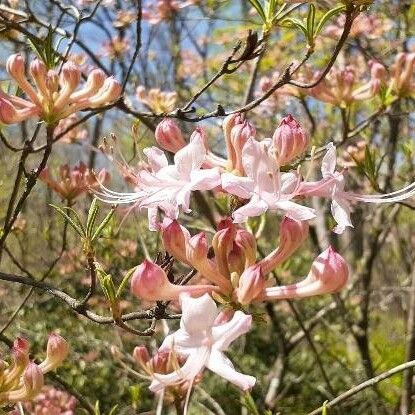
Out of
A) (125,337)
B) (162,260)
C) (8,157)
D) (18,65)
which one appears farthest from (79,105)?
(8,157)

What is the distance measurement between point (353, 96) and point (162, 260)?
1.46 metres

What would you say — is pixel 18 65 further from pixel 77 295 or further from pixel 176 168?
pixel 77 295

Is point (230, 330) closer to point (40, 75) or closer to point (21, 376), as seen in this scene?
point (21, 376)

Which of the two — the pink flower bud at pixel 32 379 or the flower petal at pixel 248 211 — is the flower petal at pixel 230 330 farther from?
the pink flower bud at pixel 32 379

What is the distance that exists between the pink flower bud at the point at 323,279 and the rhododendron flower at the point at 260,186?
7 centimetres

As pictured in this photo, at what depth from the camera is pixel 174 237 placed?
120cm

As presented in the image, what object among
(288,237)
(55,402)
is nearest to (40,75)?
(288,237)

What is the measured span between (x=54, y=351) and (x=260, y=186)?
2.14 ft

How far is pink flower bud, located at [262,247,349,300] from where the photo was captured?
1133 mm

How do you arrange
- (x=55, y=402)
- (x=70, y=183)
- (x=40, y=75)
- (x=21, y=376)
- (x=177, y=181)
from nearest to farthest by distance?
1. (x=177, y=181)
2. (x=21, y=376)
3. (x=40, y=75)
4. (x=70, y=183)
5. (x=55, y=402)

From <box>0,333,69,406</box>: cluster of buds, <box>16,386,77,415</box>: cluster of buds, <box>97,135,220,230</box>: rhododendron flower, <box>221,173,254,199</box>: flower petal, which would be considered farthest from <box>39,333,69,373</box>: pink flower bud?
<box>16,386,77,415</box>: cluster of buds

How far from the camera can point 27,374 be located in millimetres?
1455

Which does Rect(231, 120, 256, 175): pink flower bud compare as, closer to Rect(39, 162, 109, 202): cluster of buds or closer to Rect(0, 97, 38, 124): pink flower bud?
Rect(0, 97, 38, 124): pink flower bud

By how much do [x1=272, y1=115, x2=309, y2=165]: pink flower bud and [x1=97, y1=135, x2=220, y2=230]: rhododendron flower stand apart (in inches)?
4.6
